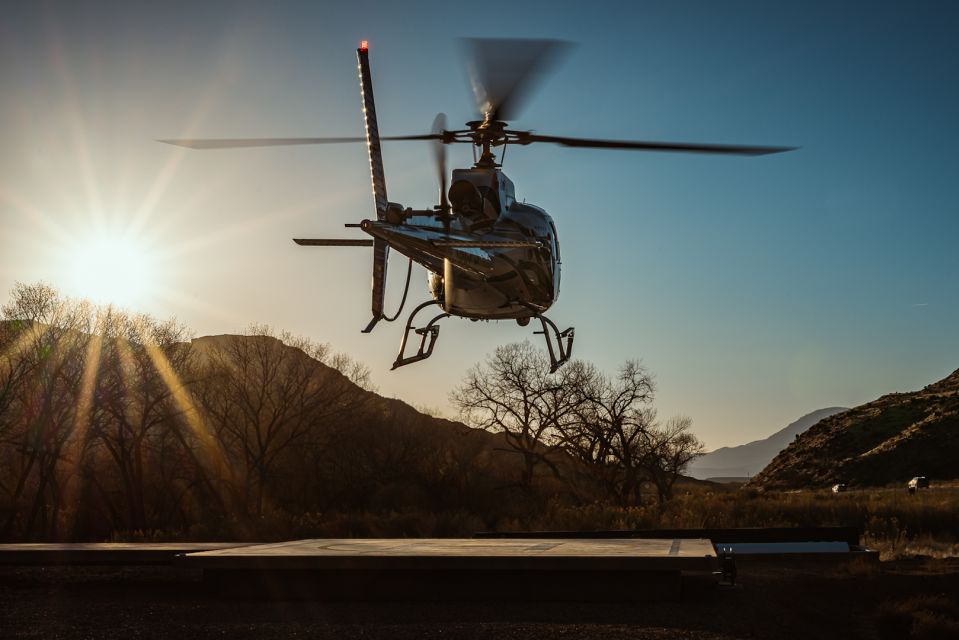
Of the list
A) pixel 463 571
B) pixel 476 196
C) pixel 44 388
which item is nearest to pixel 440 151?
pixel 476 196

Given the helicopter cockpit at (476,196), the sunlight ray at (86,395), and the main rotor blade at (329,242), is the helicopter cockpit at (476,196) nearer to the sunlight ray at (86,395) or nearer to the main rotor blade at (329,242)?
the main rotor blade at (329,242)

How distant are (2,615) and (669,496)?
4816 cm

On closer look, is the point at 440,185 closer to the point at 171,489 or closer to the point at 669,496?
the point at 171,489

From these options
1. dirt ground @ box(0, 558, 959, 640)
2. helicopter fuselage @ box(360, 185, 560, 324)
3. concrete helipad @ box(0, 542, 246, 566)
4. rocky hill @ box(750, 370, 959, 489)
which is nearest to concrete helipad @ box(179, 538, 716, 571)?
dirt ground @ box(0, 558, 959, 640)

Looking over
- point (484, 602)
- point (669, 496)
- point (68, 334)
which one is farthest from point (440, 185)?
point (669, 496)

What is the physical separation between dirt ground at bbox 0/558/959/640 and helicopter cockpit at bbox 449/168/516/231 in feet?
23.8

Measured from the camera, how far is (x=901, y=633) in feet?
31.4

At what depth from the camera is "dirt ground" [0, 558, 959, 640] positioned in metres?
8.97

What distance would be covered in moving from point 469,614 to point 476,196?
839cm

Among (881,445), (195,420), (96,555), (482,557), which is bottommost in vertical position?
(96,555)

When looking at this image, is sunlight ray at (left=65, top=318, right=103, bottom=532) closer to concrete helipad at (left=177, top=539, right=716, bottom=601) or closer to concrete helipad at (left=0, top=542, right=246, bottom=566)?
concrete helipad at (left=0, top=542, right=246, bottom=566)

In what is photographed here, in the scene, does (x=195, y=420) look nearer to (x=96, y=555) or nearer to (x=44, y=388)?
(x=44, y=388)

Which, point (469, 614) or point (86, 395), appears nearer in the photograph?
point (469, 614)

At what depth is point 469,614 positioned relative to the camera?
9.88 metres
